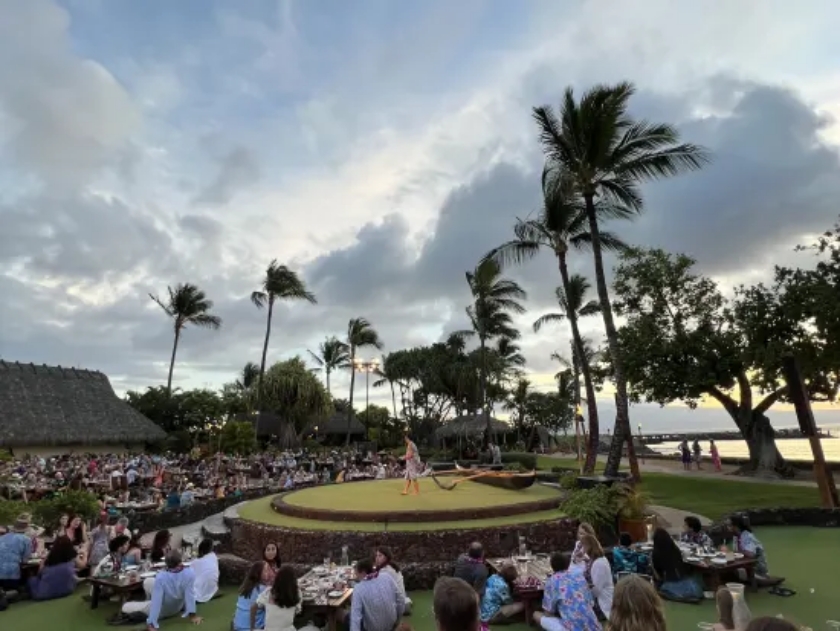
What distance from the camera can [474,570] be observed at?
7957 mm

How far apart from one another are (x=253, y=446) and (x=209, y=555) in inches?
1089

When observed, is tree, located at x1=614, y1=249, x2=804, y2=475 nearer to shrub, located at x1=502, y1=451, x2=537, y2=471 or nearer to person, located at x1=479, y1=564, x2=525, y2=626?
shrub, located at x1=502, y1=451, x2=537, y2=471

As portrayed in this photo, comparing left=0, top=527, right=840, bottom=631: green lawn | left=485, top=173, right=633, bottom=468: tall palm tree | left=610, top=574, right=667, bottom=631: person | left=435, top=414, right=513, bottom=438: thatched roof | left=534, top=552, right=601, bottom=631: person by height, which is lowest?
left=0, top=527, right=840, bottom=631: green lawn

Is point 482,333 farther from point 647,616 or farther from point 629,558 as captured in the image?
point 647,616

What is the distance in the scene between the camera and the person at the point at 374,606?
6016mm

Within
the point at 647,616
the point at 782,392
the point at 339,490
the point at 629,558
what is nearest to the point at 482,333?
the point at 782,392

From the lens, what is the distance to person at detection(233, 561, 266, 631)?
7.03m

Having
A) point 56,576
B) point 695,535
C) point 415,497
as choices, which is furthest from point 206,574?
point 695,535

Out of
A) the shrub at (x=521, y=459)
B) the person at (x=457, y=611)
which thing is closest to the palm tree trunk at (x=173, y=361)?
the shrub at (x=521, y=459)

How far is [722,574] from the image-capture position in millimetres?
8539

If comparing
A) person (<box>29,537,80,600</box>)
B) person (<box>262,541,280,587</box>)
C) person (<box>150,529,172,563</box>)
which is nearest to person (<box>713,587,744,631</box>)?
person (<box>262,541,280,587</box>)

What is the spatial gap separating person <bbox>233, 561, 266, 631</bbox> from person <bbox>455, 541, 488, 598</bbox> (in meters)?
2.72

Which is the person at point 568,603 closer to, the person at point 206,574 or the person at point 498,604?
the person at point 498,604

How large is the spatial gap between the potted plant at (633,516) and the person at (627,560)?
2964 millimetres
